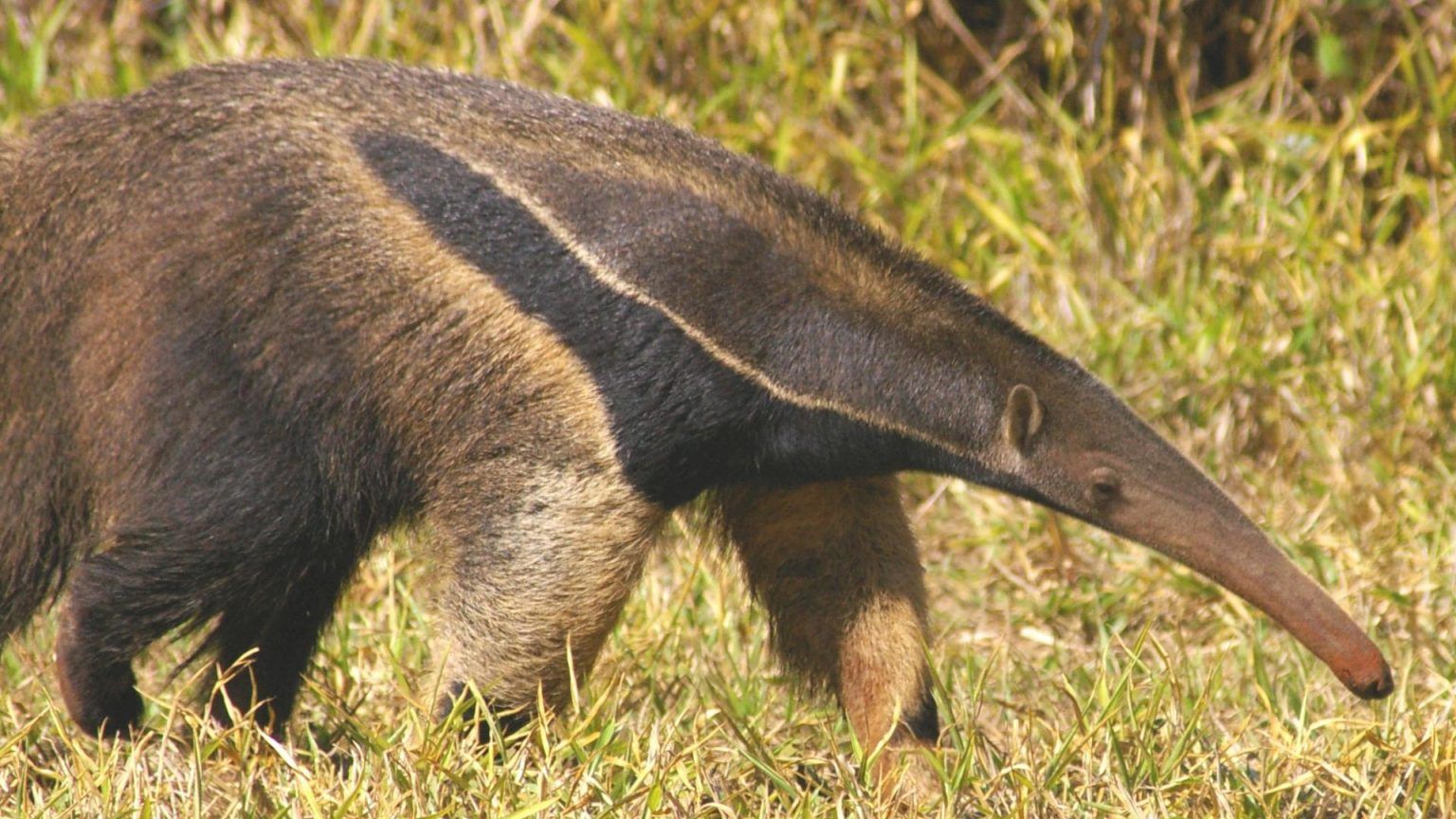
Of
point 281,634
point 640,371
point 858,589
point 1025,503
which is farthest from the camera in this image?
point 1025,503

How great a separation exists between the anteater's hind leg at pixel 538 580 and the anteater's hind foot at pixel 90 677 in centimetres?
79

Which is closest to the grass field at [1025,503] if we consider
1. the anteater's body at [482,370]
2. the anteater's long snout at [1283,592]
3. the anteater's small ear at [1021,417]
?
the anteater's long snout at [1283,592]

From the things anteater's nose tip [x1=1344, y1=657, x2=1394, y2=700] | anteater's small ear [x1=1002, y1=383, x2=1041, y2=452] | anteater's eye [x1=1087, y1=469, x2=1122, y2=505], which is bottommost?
anteater's nose tip [x1=1344, y1=657, x2=1394, y2=700]

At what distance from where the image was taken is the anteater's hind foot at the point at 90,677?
466 centimetres

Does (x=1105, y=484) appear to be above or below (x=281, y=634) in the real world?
above

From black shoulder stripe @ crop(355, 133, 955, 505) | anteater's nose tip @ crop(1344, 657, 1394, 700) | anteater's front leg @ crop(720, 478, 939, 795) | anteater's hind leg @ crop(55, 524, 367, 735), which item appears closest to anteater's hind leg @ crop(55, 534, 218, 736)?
anteater's hind leg @ crop(55, 524, 367, 735)

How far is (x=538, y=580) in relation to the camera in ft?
14.7

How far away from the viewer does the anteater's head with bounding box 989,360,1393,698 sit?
439cm

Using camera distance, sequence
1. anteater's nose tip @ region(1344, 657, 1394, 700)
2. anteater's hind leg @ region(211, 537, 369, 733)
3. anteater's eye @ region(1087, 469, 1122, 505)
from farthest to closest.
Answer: anteater's hind leg @ region(211, 537, 369, 733), anteater's eye @ region(1087, 469, 1122, 505), anteater's nose tip @ region(1344, 657, 1394, 700)

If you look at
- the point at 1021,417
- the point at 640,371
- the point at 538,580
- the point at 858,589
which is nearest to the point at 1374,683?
the point at 1021,417

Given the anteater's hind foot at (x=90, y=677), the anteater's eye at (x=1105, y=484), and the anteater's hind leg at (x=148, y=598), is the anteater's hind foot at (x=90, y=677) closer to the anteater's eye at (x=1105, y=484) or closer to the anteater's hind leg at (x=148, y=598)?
the anteater's hind leg at (x=148, y=598)

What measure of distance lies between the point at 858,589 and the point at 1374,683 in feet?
4.04

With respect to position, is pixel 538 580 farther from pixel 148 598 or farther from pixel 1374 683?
pixel 1374 683

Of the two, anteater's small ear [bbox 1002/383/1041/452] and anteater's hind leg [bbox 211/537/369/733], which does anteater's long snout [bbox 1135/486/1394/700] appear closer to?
anteater's small ear [bbox 1002/383/1041/452]
